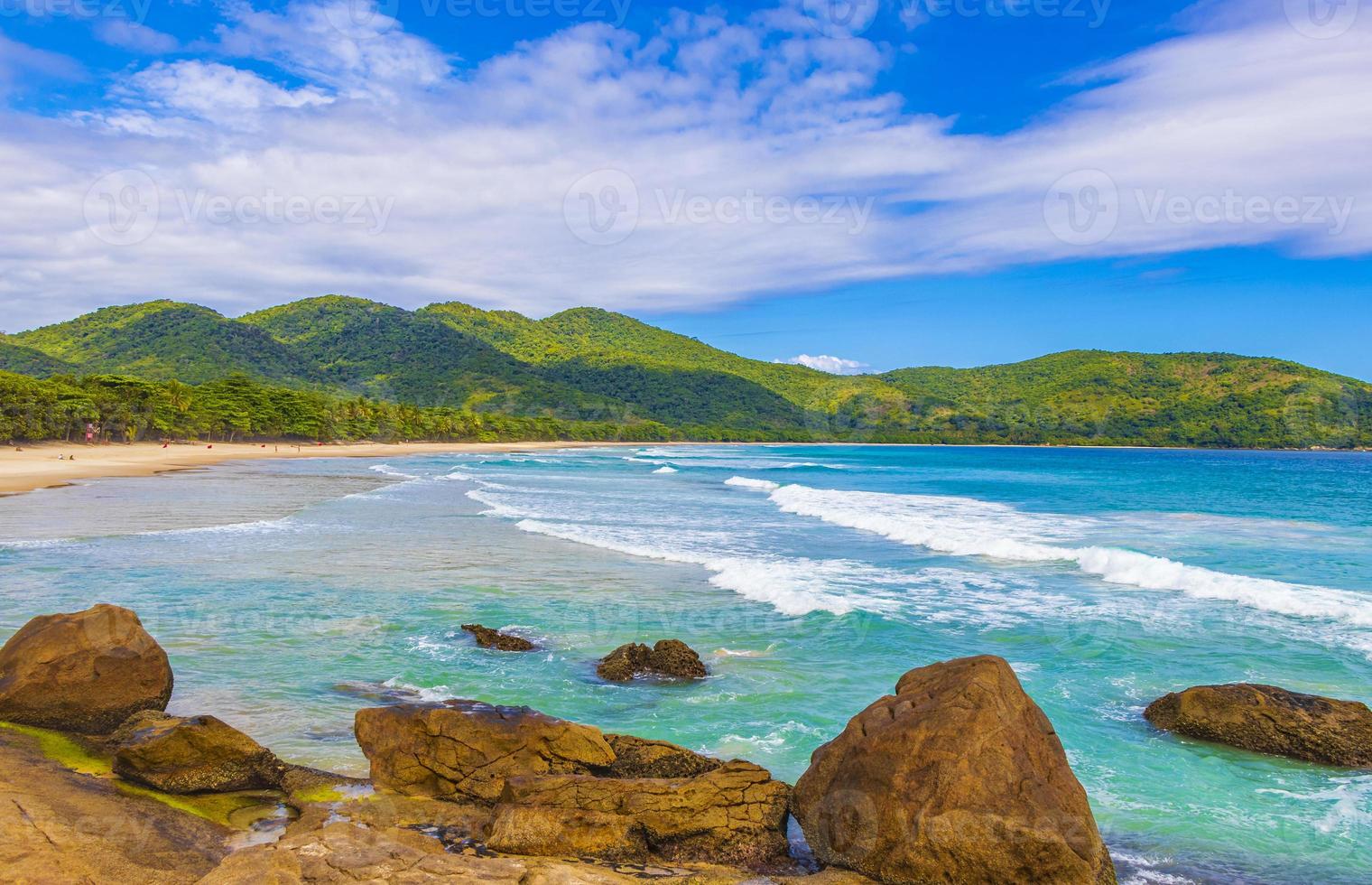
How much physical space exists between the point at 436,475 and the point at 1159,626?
50341 millimetres

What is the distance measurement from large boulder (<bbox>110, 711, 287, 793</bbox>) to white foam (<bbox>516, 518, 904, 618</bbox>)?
1003 centimetres

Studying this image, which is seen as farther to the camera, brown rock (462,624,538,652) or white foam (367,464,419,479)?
white foam (367,464,419,479)

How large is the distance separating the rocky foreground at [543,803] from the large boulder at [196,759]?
0.02m

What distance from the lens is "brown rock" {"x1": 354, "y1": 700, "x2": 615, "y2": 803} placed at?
24.3 ft

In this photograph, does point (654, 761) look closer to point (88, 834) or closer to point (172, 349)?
point (88, 834)

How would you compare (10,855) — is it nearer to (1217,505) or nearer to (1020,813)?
(1020,813)

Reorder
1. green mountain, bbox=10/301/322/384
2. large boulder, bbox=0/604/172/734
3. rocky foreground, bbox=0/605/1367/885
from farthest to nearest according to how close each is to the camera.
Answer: green mountain, bbox=10/301/322/384 < large boulder, bbox=0/604/172/734 < rocky foreground, bbox=0/605/1367/885

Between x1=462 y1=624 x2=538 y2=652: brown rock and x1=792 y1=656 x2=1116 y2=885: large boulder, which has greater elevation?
x1=792 y1=656 x2=1116 y2=885: large boulder

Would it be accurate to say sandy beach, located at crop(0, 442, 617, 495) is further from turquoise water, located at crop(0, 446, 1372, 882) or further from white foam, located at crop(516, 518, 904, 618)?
white foam, located at crop(516, 518, 904, 618)

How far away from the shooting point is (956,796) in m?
6.16

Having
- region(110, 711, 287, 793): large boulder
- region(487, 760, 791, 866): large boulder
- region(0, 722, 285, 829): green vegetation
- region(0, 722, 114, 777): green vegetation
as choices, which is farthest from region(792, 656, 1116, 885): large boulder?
region(0, 722, 114, 777): green vegetation

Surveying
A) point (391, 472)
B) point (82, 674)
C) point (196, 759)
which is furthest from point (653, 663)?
point (391, 472)

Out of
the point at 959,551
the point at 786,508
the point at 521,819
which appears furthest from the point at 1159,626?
the point at 786,508

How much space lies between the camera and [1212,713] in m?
9.64
